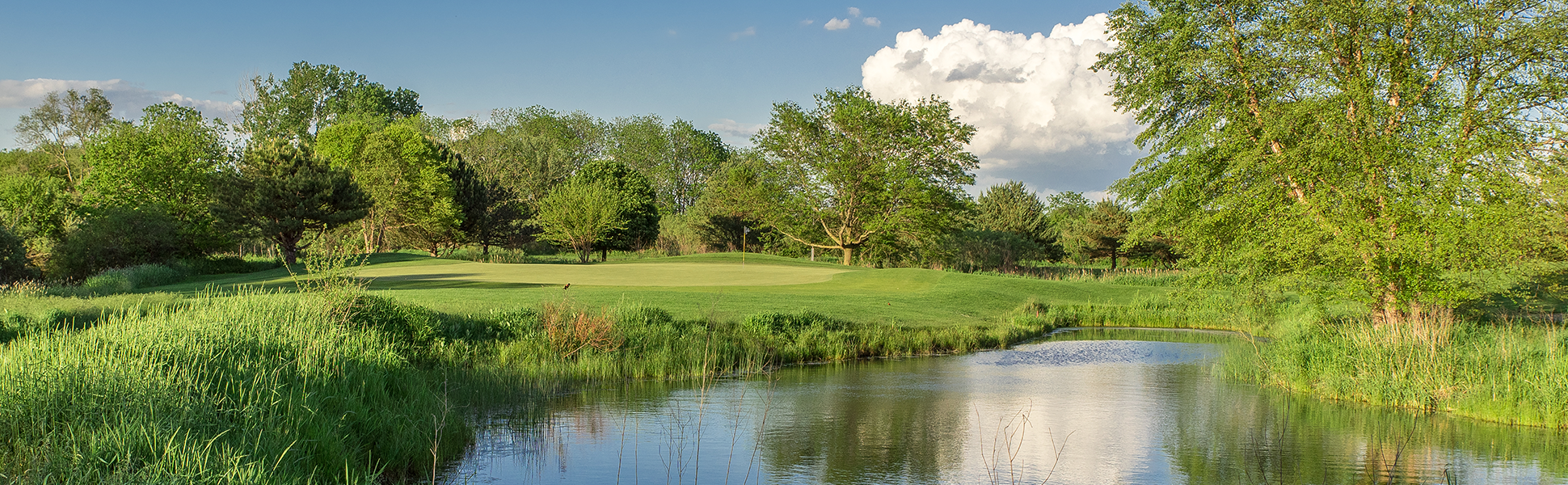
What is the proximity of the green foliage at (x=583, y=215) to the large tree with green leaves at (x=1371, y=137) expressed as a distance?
3437 centimetres

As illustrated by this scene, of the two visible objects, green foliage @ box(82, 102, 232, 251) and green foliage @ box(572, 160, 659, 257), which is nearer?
green foliage @ box(82, 102, 232, 251)

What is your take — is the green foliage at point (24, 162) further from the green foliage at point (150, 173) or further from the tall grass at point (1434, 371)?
the tall grass at point (1434, 371)

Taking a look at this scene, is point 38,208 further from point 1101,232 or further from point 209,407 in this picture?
point 1101,232

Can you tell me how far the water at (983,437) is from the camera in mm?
9414

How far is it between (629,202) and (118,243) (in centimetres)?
2966

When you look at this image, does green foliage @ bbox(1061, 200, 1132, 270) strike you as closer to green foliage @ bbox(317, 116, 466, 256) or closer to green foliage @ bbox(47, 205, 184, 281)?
green foliage @ bbox(317, 116, 466, 256)

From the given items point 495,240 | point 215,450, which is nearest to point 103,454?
point 215,450

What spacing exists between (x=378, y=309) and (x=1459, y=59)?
2053cm

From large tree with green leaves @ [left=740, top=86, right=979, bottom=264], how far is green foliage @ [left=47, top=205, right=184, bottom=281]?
2819 cm

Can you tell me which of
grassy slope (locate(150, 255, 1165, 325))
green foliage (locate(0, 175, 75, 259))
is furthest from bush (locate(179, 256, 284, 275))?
green foliage (locate(0, 175, 75, 259))

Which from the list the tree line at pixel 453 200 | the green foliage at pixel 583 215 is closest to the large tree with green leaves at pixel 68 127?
the tree line at pixel 453 200

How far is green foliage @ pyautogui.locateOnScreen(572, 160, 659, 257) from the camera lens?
195ft

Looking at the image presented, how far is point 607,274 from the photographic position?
30.1 metres

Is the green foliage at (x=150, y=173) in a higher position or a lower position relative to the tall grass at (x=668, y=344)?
higher
